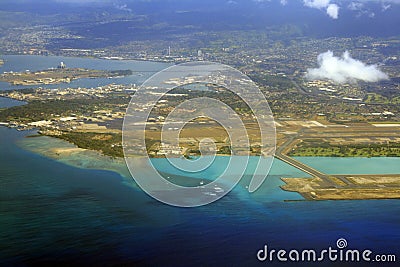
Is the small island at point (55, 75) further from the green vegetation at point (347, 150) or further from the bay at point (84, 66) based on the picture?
the green vegetation at point (347, 150)

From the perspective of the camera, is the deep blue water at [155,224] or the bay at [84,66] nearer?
the deep blue water at [155,224]

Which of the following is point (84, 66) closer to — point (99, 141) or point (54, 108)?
point (54, 108)

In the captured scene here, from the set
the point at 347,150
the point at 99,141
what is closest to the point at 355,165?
the point at 347,150

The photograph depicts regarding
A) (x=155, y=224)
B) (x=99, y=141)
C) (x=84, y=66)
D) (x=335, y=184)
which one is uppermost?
(x=84, y=66)

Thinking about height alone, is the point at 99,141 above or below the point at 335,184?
above

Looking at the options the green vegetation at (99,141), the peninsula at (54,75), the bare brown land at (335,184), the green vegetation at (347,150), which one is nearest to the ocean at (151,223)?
the bare brown land at (335,184)

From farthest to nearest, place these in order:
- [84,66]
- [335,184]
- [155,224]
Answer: [84,66] → [335,184] → [155,224]

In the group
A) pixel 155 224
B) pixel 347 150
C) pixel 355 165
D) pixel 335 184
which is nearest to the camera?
pixel 155 224
